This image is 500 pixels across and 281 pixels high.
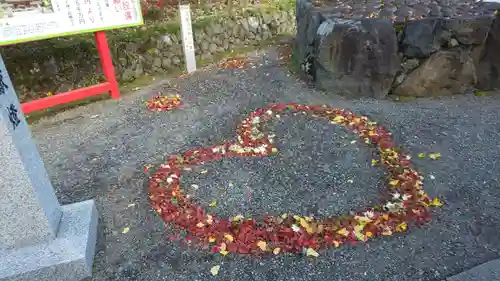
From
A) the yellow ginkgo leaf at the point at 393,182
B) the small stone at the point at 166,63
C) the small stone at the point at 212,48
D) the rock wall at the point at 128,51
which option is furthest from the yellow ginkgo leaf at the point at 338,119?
the small stone at the point at 212,48

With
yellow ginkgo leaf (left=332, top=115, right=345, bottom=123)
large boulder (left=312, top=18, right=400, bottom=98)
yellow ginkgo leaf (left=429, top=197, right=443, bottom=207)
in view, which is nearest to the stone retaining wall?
large boulder (left=312, top=18, right=400, bottom=98)

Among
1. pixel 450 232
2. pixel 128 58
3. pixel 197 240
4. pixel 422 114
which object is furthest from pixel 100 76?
pixel 450 232

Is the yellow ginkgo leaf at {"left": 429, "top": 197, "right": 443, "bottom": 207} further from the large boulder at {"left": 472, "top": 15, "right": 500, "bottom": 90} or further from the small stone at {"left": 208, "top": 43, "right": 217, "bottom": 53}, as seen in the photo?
the small stone at {"left": 208, "top": 43, "right": 217, "bottom": 53}

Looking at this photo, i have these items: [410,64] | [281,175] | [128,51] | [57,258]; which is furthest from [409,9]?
[57,258]

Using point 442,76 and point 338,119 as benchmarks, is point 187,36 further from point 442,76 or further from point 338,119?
point 442,76

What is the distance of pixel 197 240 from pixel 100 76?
16.8 feet

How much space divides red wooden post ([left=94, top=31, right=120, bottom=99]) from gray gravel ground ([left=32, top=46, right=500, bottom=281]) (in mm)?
241

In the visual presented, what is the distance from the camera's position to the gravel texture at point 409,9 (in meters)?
5.90

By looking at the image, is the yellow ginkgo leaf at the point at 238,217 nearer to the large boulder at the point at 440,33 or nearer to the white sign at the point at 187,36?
the large boulder at the point at 440,33

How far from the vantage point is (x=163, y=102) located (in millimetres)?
6105

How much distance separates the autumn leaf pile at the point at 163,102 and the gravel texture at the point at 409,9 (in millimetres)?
3262

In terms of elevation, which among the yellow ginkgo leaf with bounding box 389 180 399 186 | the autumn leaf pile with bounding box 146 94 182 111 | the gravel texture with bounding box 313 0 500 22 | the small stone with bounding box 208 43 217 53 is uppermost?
the gravel texture with bounding box 313 0 500 22

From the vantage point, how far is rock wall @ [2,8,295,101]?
6328 mm

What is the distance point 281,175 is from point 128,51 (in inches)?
194
